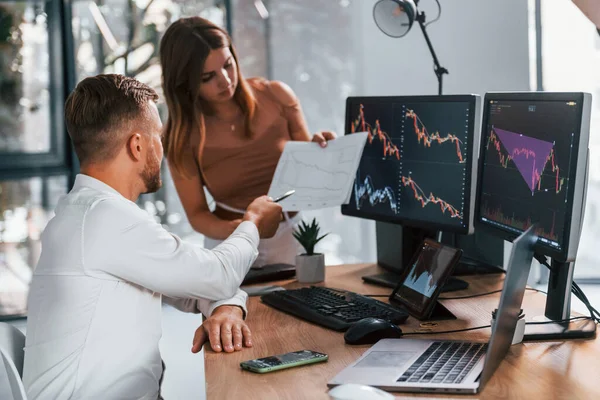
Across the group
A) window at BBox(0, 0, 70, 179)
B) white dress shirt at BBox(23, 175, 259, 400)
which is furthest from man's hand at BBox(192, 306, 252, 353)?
window at BBox(0, 0, 70, 179)

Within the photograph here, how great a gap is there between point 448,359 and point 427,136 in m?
0.84

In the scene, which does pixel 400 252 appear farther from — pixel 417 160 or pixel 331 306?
pixel 331 306

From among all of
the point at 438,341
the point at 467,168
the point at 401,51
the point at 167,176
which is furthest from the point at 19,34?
the point at 438,341

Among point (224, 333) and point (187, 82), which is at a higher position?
point (187, 82)

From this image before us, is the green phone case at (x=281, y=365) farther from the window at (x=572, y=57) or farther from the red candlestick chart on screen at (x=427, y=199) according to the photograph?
the window at (x=572, y=57)

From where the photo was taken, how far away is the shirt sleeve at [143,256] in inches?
65.9

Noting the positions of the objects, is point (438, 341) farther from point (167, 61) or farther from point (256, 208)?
point (167, 61)

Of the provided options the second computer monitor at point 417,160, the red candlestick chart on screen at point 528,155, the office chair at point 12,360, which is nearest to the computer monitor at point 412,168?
the second computer monitor at point 417,160

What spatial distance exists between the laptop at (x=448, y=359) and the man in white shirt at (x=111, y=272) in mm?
345

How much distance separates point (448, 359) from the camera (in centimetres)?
159

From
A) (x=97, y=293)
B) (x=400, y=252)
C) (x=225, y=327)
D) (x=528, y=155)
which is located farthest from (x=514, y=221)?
(x=97, y=293)

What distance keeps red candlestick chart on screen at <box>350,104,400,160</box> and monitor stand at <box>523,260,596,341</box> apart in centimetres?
69

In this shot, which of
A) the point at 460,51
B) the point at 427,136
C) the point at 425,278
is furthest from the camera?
the point at 460,51

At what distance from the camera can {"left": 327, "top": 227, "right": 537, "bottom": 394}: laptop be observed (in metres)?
1.44
